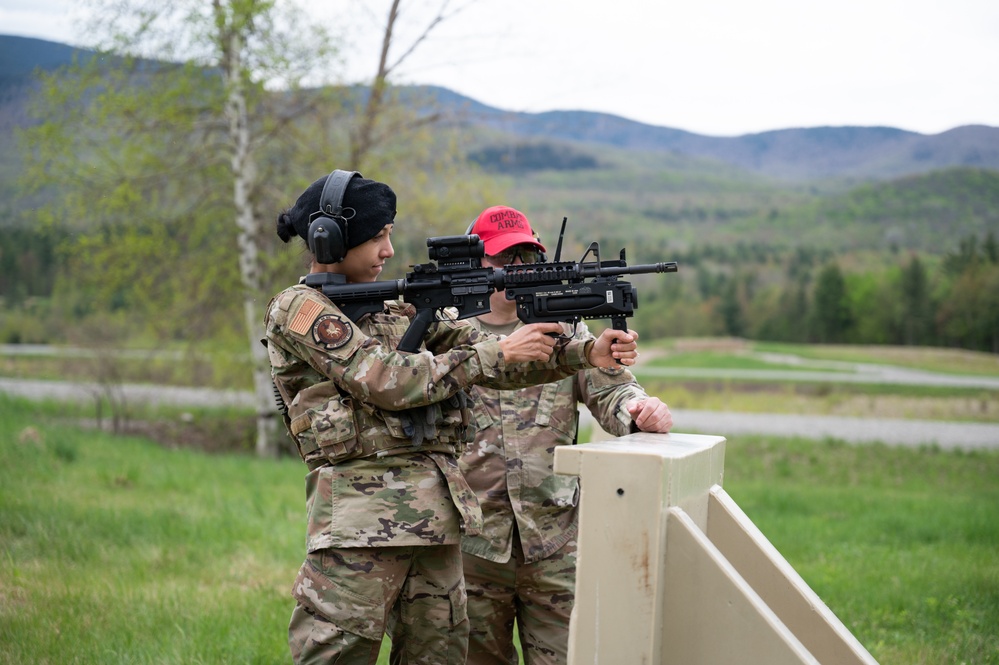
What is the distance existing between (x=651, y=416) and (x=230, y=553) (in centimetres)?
441

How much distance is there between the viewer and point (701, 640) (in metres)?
2.42

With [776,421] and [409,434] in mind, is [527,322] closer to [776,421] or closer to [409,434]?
[409,434]

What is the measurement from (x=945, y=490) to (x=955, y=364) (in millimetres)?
18477

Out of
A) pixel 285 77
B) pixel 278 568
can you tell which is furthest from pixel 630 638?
pixel 285 77

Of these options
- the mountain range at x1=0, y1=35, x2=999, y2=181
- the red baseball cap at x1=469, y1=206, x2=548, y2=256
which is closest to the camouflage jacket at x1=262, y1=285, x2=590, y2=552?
the red baseball cap at x1=469, y1=206, x2=548, y2=256

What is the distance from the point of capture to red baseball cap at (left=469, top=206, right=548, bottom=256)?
12.3 feet

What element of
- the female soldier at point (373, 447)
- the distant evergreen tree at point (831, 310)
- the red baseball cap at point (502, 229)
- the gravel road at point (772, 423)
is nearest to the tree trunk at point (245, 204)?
the gravel road at point (772, 423)

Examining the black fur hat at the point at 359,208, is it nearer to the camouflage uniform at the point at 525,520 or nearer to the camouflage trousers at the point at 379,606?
the camouflage uniform at the point at 525,520

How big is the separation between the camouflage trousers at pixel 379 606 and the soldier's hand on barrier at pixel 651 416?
0.83 meters

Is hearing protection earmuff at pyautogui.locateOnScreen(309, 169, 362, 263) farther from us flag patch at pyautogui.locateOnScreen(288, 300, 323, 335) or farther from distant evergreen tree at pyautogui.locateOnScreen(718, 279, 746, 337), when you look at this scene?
distant evergreen tree at pyautogui.locateOnScreen(718, 279, 746, 337)

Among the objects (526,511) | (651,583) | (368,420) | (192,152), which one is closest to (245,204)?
(192,152)

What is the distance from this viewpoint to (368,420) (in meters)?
2.96

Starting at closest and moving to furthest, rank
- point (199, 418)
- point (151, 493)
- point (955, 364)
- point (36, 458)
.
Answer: point (151, 493) < point (36, 458) < point (199, 418) < point (955, 364)

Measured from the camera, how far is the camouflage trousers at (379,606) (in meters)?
2.85
